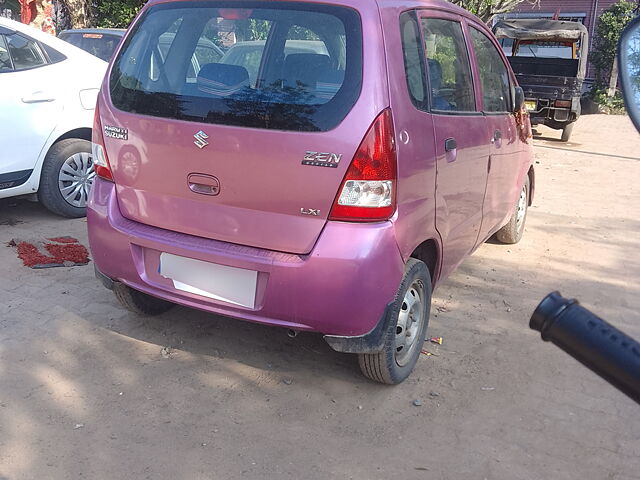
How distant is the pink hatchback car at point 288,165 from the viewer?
9.59 feet

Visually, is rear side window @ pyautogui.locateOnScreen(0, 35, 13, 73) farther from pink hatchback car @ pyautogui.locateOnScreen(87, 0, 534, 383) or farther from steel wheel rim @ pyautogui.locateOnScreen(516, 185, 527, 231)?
steel wheel rim @ pyautogui.locateOnScreen(516, 185, 527, 231)

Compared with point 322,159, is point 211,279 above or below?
below

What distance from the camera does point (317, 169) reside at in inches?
114

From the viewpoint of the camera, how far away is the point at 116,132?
3.36m

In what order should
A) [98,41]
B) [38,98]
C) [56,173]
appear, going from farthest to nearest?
[98,41] → [56,173] → [38,98]

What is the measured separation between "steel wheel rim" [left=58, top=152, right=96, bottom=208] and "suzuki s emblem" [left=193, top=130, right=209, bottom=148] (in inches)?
119

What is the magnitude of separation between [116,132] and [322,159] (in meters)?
1.15

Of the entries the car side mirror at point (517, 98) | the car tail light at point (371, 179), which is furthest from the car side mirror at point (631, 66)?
the car side mirror at point (517, 98)

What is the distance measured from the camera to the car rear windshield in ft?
9.73

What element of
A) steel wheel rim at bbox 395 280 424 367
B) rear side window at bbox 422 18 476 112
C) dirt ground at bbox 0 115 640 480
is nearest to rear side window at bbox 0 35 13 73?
dirt ground at bbox 0 115 640 480

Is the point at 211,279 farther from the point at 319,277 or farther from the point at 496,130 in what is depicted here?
the point at 496,130

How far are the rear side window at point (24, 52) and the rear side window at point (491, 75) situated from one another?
360 cm

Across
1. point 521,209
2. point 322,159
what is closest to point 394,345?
point 322,159

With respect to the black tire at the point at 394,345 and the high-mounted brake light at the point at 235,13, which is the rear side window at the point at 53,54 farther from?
the black tire at the point at 394,345
